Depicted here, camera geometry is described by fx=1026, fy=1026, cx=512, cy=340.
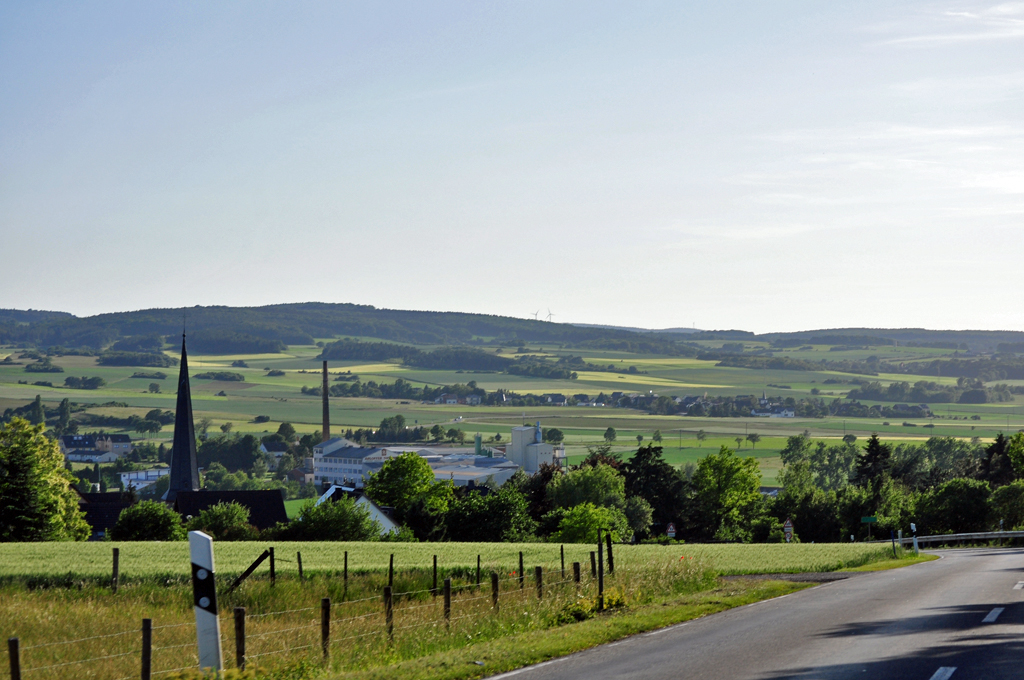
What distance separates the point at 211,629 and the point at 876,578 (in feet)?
71.6

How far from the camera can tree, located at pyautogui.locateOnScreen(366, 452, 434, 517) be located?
8912 centimetres

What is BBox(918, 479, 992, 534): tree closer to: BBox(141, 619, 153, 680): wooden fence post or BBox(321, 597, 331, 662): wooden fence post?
BBox(321, 597, 331, 662): wooden fence post

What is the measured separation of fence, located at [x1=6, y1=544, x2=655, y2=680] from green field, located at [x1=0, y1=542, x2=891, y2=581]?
21.0ft

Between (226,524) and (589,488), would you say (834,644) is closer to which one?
(226,524)

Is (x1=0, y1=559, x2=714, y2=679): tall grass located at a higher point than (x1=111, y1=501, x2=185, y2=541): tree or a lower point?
higher

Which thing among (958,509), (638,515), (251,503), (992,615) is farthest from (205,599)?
(638,515)

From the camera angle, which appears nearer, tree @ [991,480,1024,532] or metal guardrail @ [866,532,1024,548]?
metal guardrail @ [866,532,1024,548]

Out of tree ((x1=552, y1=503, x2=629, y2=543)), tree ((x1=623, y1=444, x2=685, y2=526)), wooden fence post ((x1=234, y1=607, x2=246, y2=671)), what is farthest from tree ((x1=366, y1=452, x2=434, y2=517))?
wooden fence post ((x1=234, y1=607, x2=246, y2=671))

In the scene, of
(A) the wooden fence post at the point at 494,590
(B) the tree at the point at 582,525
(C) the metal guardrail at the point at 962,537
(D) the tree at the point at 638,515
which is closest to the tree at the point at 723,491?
(D) the tree at the point at 638,515

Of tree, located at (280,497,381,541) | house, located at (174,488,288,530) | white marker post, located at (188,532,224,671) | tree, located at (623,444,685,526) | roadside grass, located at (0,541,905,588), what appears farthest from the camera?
tree, located at (623,444,685,526)

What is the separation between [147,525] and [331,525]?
1326cm

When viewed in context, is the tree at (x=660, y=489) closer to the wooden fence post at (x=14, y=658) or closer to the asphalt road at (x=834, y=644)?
the asphalt road at (x=834, y=644)

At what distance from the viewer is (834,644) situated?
1447 centimetres

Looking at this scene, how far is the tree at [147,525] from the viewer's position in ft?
202
